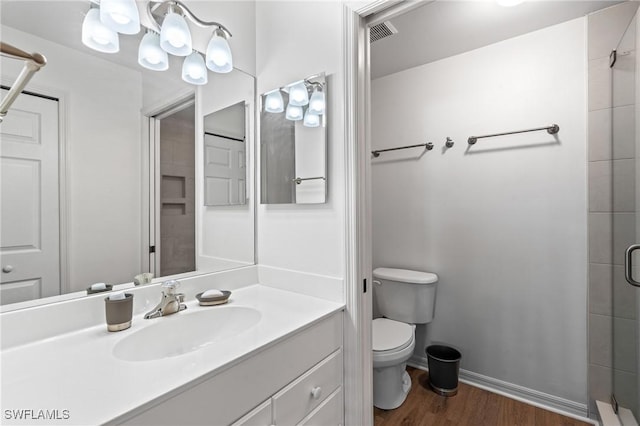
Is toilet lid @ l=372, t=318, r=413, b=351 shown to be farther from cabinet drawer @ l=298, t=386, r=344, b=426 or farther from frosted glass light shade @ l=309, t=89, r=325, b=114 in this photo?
frosted glass light shade @ l=309, t=89, r=325, b=114

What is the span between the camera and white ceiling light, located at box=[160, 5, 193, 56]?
1149mm

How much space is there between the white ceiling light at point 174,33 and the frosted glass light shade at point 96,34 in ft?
0.55

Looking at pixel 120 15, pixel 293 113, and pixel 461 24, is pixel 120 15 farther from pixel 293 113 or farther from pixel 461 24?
pixel 461 24

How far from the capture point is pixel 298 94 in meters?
1.36

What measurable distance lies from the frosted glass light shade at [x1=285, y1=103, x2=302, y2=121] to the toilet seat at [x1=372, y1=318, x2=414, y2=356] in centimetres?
132

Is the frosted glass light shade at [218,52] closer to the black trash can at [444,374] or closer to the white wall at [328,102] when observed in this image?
the white wall at [328,102]

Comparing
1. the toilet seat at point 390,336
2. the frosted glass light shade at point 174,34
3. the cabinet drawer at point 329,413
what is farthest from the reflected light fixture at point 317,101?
the toilet seat at point 390,336

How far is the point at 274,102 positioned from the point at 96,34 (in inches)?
27.9

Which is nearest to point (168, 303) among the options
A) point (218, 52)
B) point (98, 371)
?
point (98, 371)

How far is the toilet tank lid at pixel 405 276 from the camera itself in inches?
79.6

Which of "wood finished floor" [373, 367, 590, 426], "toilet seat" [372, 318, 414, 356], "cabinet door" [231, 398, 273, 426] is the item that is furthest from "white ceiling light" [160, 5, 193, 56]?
"wood finished floor" [373, 367, 590, 426]

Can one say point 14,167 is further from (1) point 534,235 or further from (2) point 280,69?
(1) point 534,235

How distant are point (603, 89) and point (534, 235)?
0.86 meters

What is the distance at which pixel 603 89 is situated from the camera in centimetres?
159
